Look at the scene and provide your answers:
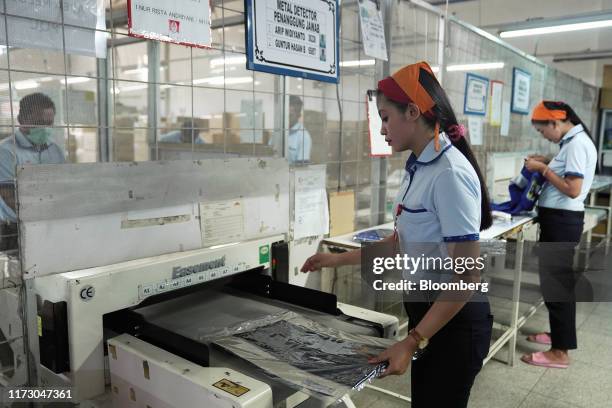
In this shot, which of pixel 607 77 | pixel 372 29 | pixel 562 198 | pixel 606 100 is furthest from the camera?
pixel 607 77

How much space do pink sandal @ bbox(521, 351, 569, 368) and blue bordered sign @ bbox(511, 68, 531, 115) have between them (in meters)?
2.13

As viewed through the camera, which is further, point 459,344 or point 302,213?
point 302,213

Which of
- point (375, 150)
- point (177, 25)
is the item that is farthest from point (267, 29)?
point (375, 150)

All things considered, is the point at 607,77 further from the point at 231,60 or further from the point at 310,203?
the point at 310,203

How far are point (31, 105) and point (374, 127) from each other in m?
1.56

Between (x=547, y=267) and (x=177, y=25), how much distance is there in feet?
9.14

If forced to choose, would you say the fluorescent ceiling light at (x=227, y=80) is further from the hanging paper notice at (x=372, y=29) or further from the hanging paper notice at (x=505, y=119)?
the hanging paper notice at (x=505, y=119)

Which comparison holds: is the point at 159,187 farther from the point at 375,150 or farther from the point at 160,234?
the point at 375,150

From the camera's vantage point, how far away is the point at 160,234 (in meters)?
1.20

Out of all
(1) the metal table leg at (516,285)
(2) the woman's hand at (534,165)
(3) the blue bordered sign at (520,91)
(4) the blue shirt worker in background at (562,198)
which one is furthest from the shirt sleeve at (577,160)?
(3) the blue bordered sign at (520,91)

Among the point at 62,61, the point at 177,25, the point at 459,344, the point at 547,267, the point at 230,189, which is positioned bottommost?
the point at 547,267

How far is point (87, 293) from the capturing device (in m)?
0.98

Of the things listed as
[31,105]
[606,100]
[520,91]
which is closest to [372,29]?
[31,105]

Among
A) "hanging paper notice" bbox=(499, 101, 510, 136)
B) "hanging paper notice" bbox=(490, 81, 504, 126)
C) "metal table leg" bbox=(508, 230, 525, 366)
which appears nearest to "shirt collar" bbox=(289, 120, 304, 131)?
"metal table leg" bbox=(508, 230, 525, 366)
